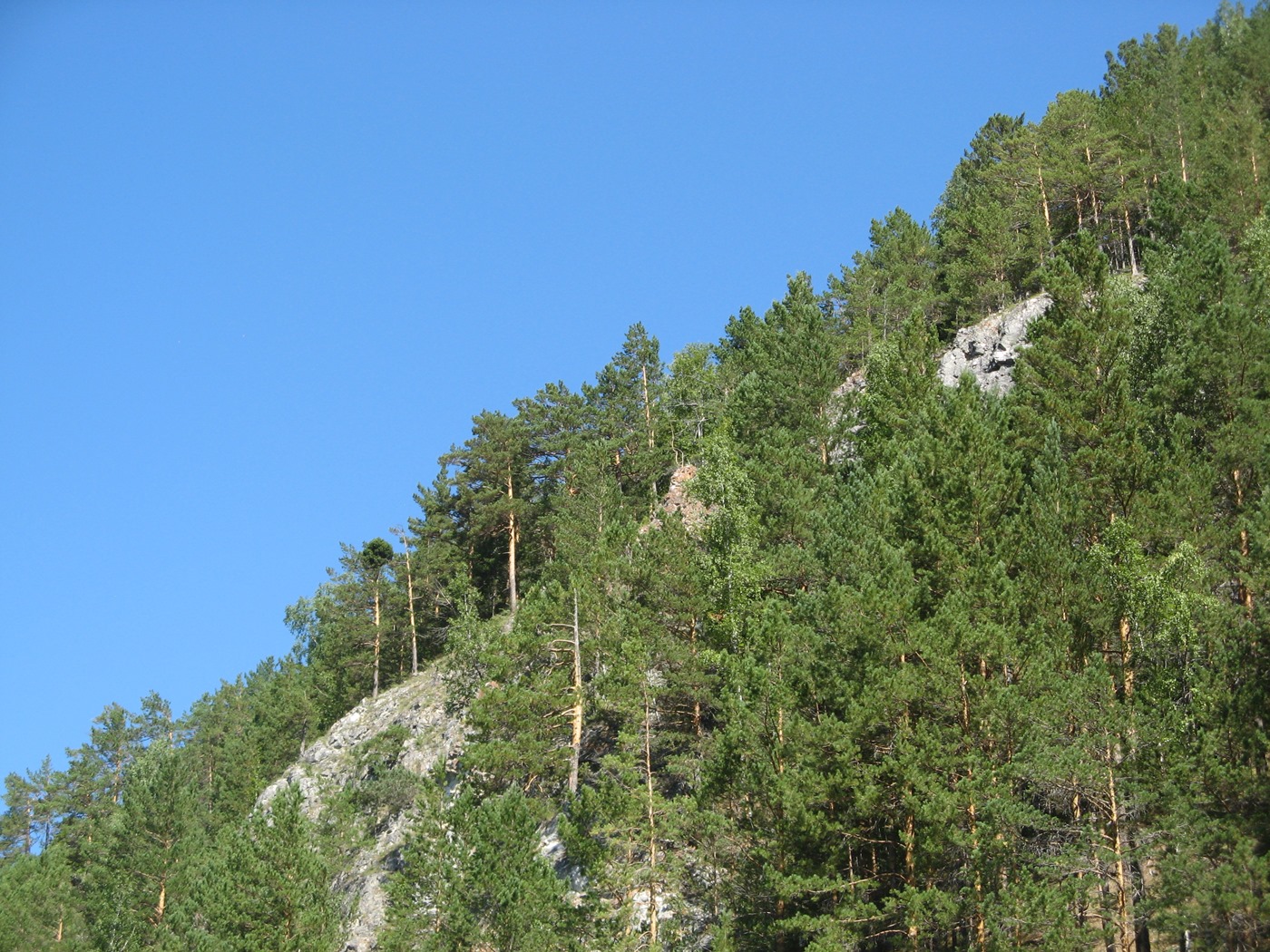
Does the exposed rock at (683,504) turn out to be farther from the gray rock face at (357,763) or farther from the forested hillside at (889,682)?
the gray rock face at (357,763)

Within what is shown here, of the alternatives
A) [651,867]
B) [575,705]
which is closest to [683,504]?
[575,705]

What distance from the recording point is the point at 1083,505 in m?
28.7

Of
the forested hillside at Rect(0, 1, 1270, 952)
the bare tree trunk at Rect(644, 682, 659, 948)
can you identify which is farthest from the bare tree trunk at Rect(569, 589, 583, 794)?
the bare tree trunk at Rect(644, 682, 659, 948)

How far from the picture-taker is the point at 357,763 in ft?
161

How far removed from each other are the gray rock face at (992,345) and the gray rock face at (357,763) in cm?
2603

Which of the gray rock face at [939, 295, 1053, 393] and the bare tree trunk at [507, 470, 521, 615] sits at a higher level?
the gray rock face at [939, 295, 1053, 393]

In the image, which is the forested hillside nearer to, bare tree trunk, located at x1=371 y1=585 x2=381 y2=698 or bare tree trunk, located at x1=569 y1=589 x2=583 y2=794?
bare tree trunk, located at x1=569 y1=589 x2=583 y2=794

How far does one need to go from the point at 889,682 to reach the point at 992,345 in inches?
1150

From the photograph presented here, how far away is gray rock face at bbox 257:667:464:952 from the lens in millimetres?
40594

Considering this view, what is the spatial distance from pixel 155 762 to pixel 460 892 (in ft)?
87.9

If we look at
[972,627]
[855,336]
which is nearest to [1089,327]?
[972,627]

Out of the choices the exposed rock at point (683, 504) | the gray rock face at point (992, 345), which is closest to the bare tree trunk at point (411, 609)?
the exposed rock at point (683, 504)

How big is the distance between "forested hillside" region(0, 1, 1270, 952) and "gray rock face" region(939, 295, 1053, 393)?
371cm

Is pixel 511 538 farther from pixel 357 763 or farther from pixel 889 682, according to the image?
pixel 889 682
